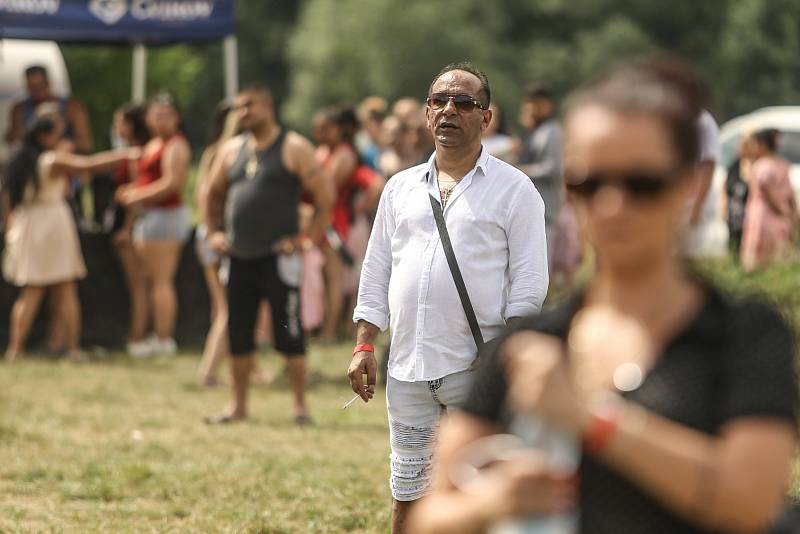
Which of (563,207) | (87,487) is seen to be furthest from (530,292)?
(563,207)

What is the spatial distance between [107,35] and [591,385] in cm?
1207

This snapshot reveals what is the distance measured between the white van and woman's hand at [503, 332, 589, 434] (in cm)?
1519

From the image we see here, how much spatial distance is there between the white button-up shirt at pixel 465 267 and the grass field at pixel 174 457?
101 cm

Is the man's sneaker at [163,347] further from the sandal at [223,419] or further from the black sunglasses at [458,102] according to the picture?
the black sunglasses at [458,102]

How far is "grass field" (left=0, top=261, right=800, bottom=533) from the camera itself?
6.45 m

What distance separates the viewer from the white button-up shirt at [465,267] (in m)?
4.77

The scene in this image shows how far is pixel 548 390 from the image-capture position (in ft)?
5.96

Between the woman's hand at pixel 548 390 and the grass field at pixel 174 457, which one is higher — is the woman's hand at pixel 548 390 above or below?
above

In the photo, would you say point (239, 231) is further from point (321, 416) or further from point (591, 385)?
point (591, 385)

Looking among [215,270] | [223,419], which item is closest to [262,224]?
[223,419]

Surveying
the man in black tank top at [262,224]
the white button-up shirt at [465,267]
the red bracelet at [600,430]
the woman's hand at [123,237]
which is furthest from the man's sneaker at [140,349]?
the red bracelet at [600,430]

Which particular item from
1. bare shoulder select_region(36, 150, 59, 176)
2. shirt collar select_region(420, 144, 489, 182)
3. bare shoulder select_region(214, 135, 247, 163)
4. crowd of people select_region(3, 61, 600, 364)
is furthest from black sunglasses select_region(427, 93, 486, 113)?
bare shoulder select_region(36, 150, 59, 176)

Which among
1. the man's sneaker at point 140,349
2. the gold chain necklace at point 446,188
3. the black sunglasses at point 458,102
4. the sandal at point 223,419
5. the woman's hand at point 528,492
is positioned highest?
the black sunglasses at point 458,102

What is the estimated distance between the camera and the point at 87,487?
6.95m
